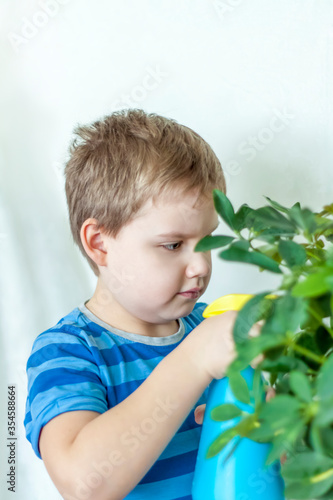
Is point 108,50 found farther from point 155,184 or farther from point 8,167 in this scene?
point 155,184

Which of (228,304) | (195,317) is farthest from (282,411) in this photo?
(195,317)

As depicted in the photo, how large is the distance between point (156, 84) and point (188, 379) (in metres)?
0.63

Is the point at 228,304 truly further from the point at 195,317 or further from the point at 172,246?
the point at 195,317

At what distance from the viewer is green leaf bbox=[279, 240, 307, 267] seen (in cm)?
43

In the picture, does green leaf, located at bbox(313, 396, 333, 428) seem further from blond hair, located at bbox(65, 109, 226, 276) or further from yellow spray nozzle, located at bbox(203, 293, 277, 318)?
blond hair, located at bbox(65, 109, 226, 276)

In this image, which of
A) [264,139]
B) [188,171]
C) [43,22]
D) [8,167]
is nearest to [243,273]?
[264,139]

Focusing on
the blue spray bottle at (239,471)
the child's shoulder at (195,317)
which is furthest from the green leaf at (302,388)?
the child's shoulder at (195,317)

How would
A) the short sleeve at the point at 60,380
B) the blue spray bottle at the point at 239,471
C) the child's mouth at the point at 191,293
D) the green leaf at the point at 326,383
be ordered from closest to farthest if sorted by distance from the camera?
the green leaf at the point at 326,383, the blue spray bottle at the point at 239,471, the short sleeve at the point at 60,380, the child's mouth at the point at 191,293

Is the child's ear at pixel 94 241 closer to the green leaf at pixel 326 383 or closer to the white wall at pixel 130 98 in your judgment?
the white wall at pixel 130 98

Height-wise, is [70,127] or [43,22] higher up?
[43,22]

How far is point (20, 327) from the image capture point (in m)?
1.08

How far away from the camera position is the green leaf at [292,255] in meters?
0.43

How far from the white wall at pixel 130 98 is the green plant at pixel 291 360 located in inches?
23.9

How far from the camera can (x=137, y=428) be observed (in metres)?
0.64
